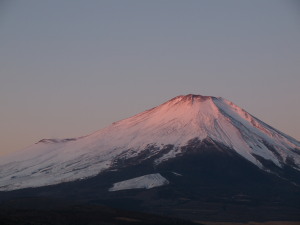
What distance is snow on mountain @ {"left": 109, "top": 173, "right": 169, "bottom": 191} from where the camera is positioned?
158m

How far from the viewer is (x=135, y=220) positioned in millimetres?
96938

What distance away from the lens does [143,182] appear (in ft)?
528

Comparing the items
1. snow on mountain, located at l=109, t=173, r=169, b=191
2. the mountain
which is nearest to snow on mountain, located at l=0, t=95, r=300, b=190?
the mountain

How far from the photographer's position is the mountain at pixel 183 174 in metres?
141

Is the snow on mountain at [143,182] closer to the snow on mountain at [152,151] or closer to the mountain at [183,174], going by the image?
the mountain at [183,174]

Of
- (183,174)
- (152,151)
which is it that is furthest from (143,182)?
(152,151)

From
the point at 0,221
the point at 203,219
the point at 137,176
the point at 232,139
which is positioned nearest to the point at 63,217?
the point at 0,221

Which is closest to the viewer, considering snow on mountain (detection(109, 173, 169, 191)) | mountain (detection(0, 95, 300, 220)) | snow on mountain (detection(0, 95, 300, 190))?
mountain (detection(0, 95, 300, 220))

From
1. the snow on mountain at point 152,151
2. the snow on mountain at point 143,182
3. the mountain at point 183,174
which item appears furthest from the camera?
the snow on mountain at point 152,151

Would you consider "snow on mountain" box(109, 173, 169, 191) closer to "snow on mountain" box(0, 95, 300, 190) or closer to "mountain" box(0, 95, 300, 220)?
"mountain" box(0, 95, 300, 220)

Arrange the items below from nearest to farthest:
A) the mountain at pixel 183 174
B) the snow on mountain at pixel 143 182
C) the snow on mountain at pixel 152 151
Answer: the mountain at pixel 183 174 → the snow on mountain at pixel 143 182 → the snow on mountain at pixel 152 151

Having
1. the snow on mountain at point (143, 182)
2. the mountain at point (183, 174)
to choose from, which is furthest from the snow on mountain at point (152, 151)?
the snow on mountain at point (143, 182)

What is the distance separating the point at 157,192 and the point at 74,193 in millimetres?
16664

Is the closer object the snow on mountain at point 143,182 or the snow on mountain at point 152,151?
the snow on mountain at point 143,182
